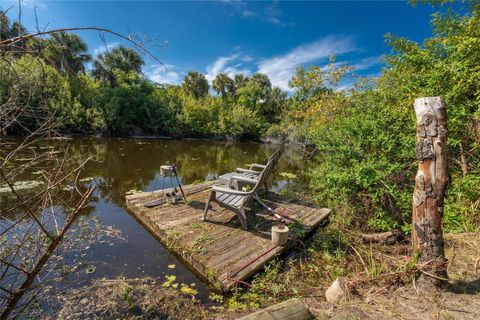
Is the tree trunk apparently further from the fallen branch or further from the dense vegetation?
the fallen branch

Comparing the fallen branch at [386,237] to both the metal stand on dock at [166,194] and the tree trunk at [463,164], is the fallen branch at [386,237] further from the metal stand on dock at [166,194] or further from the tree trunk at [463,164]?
the metal stand on dock at [166,194]

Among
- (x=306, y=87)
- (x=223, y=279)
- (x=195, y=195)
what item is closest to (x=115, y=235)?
(x=195, y=195)

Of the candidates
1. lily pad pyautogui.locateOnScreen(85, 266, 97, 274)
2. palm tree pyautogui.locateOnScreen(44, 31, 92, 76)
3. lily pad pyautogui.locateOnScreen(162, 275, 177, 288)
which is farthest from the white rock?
lily pad pyautogui.locateOnScreen(85, 266, 97, 274)

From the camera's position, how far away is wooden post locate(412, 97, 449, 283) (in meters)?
2.13

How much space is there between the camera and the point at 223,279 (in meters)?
2.74

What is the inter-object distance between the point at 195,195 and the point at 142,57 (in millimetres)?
4435

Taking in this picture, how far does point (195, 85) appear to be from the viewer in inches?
1309

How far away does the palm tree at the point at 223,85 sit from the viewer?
36844 millimetres

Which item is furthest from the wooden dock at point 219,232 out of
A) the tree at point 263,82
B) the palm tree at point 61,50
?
the tree at point 263,82

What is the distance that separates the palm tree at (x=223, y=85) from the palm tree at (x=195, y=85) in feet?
8.87

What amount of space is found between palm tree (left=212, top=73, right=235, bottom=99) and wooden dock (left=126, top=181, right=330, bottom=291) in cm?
3423

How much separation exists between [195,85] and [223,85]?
588 cm

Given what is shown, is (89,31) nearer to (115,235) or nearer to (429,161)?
(429,161)

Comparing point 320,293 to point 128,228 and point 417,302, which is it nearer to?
point 417,302
